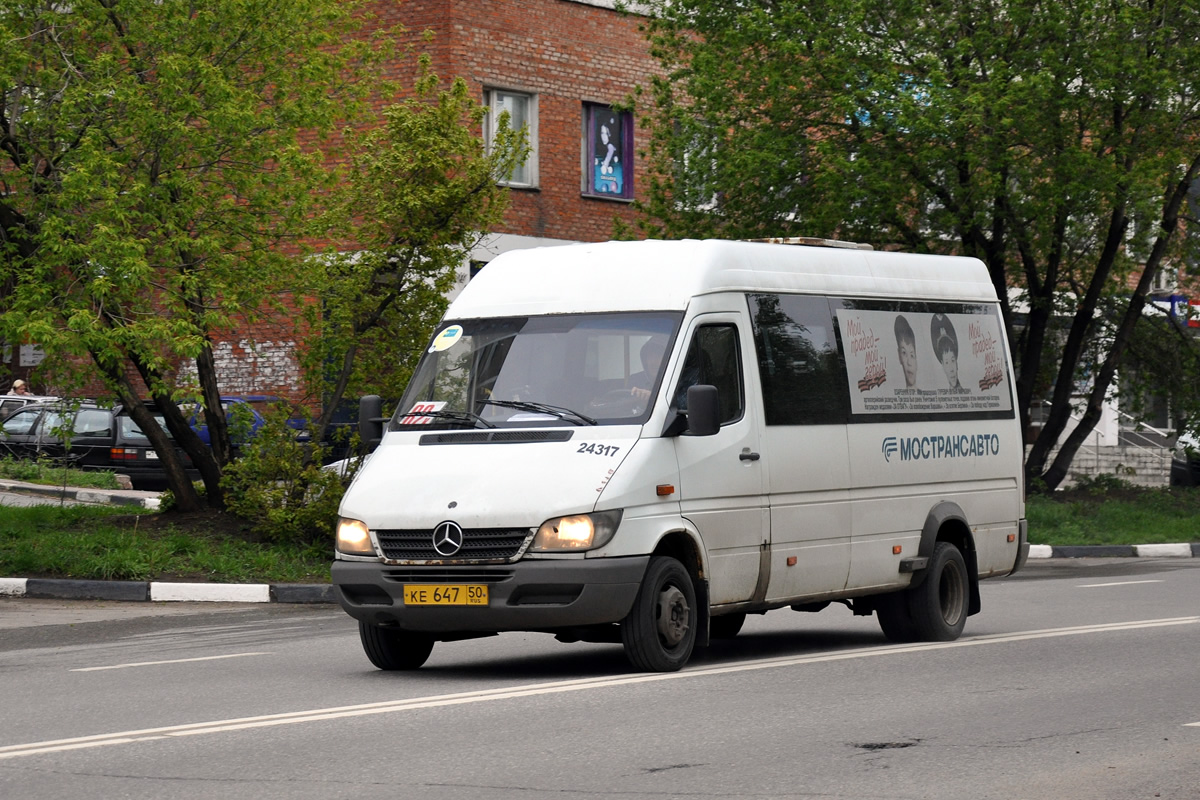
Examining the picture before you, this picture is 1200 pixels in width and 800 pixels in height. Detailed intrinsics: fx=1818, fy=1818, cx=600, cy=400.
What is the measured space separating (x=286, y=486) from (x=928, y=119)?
9384 millimetres

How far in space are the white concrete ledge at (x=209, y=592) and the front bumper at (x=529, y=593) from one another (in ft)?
22.6

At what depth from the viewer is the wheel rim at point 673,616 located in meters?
10.1

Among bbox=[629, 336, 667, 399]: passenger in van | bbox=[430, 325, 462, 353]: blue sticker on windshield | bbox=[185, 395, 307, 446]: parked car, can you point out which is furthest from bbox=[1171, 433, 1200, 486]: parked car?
bbox=[629, 336, 667, 399]: passenger in van

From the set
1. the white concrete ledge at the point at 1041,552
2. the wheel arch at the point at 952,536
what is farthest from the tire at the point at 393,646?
the white concrete ledge at the point at 1041,552

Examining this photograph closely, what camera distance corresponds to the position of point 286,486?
1834 cm

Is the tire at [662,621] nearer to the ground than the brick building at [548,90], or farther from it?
nearer to the ground

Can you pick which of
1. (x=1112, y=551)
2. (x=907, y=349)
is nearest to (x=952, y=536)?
(x=907, y=349)

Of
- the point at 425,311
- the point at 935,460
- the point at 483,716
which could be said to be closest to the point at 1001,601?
the point at 935,460

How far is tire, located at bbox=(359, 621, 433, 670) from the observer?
1050 centimetres

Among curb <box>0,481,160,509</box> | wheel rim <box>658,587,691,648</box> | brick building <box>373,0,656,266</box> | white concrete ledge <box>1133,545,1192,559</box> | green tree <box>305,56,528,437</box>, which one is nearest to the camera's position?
wheel rim <box>658,587,691,648</box>

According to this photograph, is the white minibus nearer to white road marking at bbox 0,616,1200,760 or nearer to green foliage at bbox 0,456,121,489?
white road marking at bbox 0,616,1200,760

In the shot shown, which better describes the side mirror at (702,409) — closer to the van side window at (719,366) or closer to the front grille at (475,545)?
the van side window at (719,366)

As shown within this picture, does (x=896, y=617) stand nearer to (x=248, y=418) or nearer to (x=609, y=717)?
(x=609, y=717)

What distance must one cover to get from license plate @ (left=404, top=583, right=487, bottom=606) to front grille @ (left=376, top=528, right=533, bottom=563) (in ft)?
0.46
